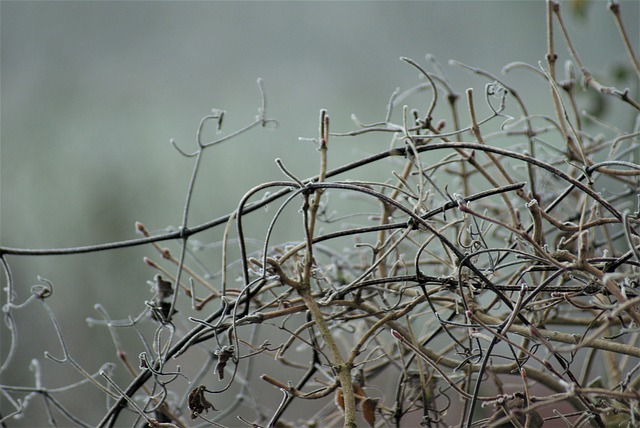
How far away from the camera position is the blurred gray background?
1723 millimetres

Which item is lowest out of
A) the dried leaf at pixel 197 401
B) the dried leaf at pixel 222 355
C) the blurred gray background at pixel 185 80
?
the dried leaf at pixel 197 401

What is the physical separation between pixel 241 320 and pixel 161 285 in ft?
0.20

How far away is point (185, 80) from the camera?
1896 mm

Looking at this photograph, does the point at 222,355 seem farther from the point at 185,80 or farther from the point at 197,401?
the point at 185,80

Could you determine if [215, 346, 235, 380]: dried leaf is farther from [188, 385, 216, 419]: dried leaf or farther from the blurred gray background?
the blurred gray background

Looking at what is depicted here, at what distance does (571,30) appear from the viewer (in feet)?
5.72

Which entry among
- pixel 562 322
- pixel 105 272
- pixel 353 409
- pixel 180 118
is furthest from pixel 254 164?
pixel 353 409

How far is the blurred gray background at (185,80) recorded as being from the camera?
1.72 m

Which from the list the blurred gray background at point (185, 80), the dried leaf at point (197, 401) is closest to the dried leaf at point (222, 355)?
the dried leaf at point (197, 401)

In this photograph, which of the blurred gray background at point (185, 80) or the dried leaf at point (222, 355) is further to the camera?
the blurred gray background at point (185, 80)

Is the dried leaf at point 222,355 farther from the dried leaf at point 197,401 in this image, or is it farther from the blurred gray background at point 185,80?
the blurred gray background at point 185,80

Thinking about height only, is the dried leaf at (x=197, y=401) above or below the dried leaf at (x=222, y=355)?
below

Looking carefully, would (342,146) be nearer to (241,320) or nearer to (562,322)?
(562,322)

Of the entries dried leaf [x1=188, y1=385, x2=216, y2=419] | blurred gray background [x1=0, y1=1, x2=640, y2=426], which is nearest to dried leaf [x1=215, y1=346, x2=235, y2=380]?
dried leaf [x1=188, y1=385, x2=216, y2=419]
